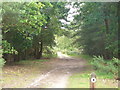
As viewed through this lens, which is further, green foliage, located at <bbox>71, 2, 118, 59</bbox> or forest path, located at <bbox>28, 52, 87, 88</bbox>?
green foliage, located at <bbox>71, 2, 118, 59</bbox>

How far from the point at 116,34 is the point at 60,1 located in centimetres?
862

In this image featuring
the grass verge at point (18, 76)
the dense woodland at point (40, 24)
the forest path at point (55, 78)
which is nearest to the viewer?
the forest path at point (55, 78)

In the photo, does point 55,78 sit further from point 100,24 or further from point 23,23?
point 100,24

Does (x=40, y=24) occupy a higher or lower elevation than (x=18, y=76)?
higher

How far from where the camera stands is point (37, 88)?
8.41m

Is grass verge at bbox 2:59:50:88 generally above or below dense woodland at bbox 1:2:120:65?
below

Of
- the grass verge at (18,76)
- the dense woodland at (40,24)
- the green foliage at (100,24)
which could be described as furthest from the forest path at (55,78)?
the green foliage at (100,24)

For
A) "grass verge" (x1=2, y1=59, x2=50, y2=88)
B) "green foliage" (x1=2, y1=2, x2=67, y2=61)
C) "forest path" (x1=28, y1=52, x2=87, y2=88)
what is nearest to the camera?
"forest path" (x1=28, y1=52, x2=87, y2=88)

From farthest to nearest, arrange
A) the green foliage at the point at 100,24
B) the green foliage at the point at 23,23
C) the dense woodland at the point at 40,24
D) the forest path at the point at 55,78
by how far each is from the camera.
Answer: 1. the green foliage at the point at 100,24
2. the dense woodland at the point at 40,24
3. the green foliage at the point at 23,23
4. the forest path at the point at 55,78

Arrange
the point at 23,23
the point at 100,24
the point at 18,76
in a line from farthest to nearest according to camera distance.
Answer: the point at 100,24 → the point at 23,23 → the point at 18,76

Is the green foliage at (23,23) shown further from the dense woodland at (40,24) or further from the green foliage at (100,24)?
the green foliage at (100,24)

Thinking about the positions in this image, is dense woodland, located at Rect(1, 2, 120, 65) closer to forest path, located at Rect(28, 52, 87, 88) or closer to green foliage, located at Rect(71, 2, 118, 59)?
green foliage, located at Rect(71, 2, 118, 59)

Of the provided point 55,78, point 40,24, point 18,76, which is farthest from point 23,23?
point 55,78

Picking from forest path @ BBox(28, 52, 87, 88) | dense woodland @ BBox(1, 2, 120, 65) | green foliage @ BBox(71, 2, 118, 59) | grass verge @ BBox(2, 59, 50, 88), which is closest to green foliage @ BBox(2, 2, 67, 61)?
dense woodland @ BBox(1, 2, 120, 65)
